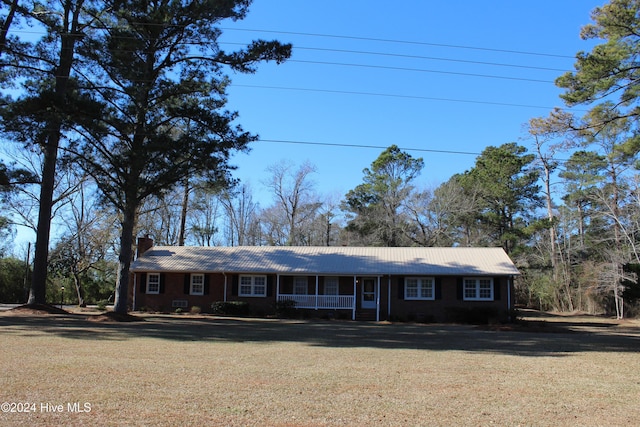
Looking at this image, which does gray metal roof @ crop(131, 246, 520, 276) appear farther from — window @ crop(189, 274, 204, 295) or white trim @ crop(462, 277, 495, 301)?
window @ crop(189, 274, 204, 295)

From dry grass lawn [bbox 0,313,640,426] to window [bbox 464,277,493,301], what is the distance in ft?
42.6

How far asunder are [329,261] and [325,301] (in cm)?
285

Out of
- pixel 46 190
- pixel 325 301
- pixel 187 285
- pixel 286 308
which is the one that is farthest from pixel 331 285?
pixel 46 190

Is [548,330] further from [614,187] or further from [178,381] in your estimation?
[614,187]

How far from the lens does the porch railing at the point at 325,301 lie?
28781mm

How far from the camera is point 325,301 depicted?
2888cm

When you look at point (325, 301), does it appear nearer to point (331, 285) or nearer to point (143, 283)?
point (331, 285)

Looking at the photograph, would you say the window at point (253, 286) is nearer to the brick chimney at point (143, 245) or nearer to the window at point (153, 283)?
the window at point (153, 283)

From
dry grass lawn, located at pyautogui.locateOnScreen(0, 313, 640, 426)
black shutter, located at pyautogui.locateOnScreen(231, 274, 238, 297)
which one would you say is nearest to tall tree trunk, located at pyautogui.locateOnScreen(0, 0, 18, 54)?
dry grass lawn, located at pyautogui.locateOnScreen(0, 313, 640, 426)

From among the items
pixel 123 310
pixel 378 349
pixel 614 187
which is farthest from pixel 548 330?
pixel 614 187

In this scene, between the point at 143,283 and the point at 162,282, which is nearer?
the point at 162,282

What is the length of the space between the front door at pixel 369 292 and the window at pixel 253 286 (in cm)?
571

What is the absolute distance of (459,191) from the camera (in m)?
45.4

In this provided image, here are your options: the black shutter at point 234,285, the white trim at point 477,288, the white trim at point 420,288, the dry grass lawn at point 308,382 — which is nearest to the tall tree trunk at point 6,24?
the dry grass lawn at point 308,382
